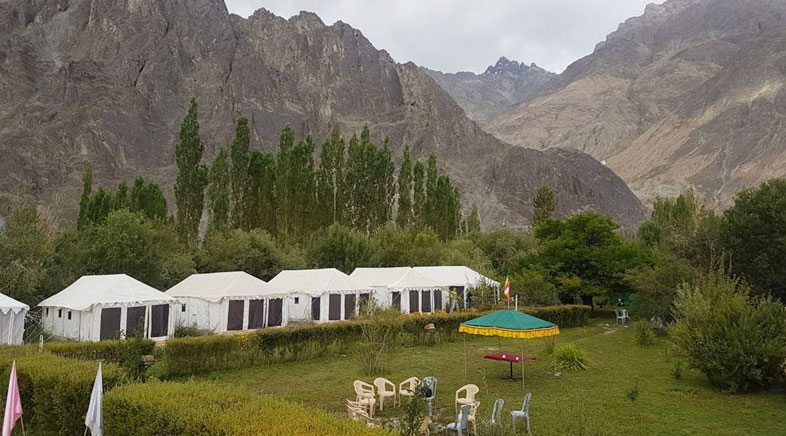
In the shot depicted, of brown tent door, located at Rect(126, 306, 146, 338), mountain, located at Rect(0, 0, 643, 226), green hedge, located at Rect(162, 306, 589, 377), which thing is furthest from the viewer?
mountain, located at Rect(0, 0, 643, 226)

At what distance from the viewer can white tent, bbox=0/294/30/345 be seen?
18.3m

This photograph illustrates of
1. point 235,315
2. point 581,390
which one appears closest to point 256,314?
point 235,315

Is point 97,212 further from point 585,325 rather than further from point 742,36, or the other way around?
point 742,36

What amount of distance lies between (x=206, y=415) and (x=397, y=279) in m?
24.2

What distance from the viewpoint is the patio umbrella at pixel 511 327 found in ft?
42.5

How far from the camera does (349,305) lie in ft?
92.5

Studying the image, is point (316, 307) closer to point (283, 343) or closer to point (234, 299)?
point (234, 299)

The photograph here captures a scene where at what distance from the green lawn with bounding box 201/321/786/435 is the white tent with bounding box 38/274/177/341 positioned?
7.73 m

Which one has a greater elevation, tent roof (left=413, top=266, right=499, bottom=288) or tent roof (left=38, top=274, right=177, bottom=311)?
tent roof (left=413, top=266, right=499, bottom=288)

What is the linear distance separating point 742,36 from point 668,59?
2731cm

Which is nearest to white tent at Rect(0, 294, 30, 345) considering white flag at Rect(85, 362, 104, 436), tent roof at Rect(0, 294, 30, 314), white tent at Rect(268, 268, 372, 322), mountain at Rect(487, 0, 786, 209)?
tent roof at Rect(0, 294, 30, 314)

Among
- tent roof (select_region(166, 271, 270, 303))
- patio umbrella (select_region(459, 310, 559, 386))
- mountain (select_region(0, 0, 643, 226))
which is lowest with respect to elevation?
patio umbrella (select_region(459, 310, 559, 386))

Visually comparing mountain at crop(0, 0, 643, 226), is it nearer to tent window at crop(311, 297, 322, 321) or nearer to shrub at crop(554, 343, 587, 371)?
tent window at crop(311, 297, 322, 321)

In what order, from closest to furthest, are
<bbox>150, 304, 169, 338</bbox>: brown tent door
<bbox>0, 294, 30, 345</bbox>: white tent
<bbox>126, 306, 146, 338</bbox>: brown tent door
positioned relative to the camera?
<bbox>0, 294, 30, 345</bbox>: white tent → <bbox>126, 306, 146, 338</bbox>: brown tent door → <bbox>150, 304, 169, 338</bbox>: brown tent door
